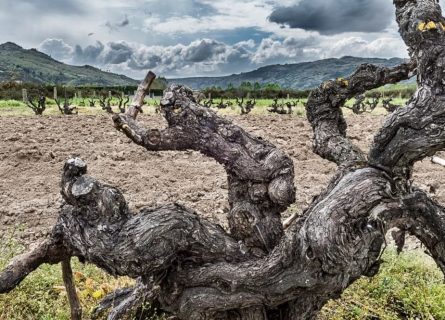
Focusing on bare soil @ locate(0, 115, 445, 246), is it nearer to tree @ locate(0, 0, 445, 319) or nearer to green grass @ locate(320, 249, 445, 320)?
green grass @ locate(320, 249, 445, 320)

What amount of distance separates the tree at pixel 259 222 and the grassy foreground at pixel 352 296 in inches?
52.1

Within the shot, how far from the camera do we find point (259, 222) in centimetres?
379

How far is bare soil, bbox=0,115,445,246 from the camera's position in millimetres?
9398

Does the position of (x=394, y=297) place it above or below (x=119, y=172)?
below

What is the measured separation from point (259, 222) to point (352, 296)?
2167mm

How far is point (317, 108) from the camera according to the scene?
15.6 ft

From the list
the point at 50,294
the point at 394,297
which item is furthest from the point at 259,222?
the point at 50,294

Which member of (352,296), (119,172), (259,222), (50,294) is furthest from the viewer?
(119,172)

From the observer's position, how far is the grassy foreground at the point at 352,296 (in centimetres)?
511

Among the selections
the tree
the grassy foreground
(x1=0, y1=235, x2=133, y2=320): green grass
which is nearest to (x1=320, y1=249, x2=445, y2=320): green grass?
the grassy foreground

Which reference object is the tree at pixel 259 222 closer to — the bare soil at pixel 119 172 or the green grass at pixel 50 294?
the green grass at pixel 50 294

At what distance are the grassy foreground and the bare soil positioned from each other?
7.42 feet

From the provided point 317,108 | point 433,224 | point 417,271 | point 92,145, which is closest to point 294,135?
point 92,145

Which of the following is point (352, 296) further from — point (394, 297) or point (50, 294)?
point (50, 294)
